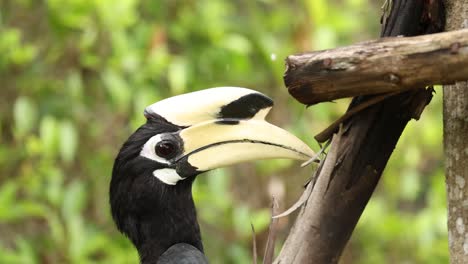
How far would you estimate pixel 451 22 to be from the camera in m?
1.65

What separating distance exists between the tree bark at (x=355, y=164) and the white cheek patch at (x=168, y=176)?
67cm

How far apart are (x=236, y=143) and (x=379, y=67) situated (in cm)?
60

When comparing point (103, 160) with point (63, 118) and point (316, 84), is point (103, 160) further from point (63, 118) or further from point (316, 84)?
point (316, 84)

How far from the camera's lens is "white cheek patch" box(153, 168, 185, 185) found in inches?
88.9

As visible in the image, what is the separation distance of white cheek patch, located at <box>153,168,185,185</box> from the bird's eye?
4cm

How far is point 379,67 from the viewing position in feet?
4.83

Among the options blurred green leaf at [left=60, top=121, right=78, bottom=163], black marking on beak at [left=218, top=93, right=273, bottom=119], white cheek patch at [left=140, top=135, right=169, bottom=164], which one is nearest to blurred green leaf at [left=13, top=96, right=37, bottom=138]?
blurred green leaf at [left=60, top=121, right=78, bottom=163]

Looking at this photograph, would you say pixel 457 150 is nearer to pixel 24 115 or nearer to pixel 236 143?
pixel 236 143

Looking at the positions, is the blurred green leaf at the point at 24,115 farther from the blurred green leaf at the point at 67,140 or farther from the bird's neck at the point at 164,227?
the bird's neck at the point at 164,227

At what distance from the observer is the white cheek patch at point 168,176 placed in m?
2.26

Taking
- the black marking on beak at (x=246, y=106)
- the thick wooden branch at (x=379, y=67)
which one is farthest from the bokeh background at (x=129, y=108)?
the thick wooden branch at (x=379, y=67)

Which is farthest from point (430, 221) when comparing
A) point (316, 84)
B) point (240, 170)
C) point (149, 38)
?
point (316, 84)

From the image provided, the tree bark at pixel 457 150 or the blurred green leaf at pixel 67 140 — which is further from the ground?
the tree bark at pixel 457 150

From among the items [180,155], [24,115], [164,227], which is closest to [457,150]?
[180,155]
